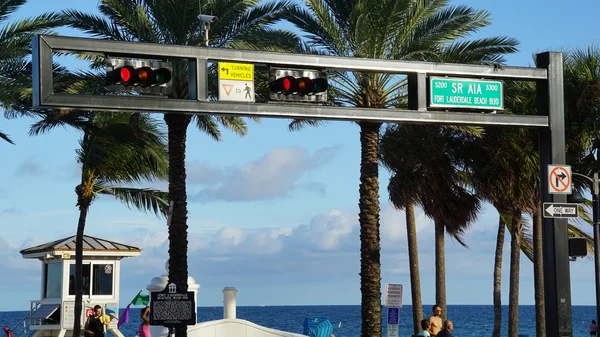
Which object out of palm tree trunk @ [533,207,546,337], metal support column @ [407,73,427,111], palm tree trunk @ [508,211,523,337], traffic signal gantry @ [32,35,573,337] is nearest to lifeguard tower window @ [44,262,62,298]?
palm tree trunk @ [508,211,523,337]

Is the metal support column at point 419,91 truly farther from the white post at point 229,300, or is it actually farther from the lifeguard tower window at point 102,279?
the lifeguard tower window at point 102,279

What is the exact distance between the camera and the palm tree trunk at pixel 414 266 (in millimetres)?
30594

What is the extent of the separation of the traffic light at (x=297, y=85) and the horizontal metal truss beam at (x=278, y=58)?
17cm

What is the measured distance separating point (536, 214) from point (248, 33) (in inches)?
427

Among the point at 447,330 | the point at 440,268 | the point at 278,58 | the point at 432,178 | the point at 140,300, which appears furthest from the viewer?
the point at 440,268

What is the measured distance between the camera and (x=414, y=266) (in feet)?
101

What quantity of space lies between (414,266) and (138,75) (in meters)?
18.6

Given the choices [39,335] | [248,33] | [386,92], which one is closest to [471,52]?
[386,92]

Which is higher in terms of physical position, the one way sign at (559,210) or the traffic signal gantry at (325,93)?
the traffic signal gantry at (325,93)

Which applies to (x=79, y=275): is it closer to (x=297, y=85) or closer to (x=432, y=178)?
(x=432, y=178)

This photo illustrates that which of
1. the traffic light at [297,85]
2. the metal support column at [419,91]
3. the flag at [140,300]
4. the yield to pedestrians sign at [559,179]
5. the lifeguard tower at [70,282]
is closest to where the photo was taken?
the traffic light at [297,85]

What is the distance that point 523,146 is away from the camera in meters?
28.6

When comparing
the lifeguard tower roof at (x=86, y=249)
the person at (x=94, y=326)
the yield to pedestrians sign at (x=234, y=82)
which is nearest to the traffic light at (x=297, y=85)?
the yield to pedestrians sign at (x=234, y=82)

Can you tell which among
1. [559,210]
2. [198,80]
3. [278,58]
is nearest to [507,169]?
[559,210]
